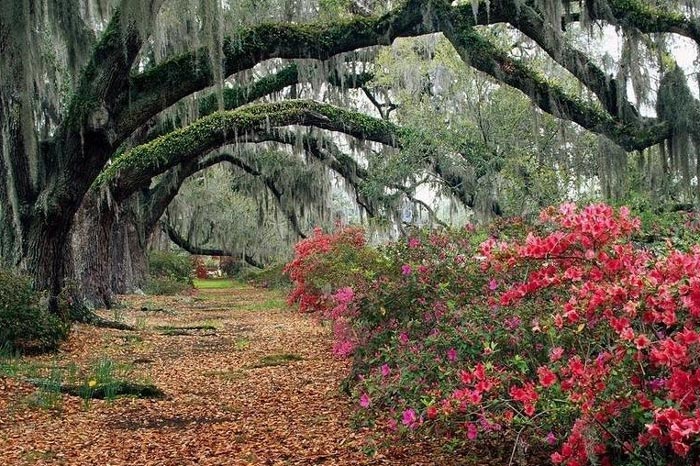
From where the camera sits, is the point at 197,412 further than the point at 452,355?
Yes

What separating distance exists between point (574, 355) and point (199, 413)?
9.66 ft

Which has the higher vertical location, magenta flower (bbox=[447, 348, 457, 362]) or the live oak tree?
the live oak tree

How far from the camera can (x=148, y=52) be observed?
11773 millimetres

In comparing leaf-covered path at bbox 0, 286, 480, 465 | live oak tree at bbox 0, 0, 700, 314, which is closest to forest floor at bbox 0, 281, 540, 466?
leaf-covered path at bbox 0, 286, 480, 465

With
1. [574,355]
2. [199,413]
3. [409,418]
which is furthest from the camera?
[199,413]

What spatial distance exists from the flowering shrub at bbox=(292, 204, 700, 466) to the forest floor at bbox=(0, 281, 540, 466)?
405 millimetres

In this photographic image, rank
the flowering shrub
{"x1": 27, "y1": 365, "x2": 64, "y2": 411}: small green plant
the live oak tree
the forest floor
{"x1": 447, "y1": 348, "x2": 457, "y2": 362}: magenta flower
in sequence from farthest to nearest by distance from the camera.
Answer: the live oak tree < {"x1": 27, "y1": 365, "x2": 64, "y2": 411}: small green plant < the forest floor < {"x1": 447, "y1": 348, "x2": 457, "y2": 362}: magenta flower < the flowering shrub

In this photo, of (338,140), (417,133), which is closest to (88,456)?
(417,133)

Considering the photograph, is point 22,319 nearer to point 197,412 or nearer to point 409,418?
point 197,412

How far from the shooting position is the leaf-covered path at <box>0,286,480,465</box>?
144 inches

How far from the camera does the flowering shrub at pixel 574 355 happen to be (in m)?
2.12

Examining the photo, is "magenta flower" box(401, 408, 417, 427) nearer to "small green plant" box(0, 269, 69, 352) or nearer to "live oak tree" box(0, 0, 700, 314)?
"small green plant" box(0, 269, 69, 352)

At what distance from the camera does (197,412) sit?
4.70m

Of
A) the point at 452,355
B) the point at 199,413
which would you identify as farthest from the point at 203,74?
the point at 452,355
